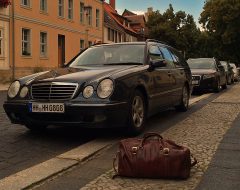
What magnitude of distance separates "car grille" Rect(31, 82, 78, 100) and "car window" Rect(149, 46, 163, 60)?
2.21 metres

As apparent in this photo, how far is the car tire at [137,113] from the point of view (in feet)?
22.5

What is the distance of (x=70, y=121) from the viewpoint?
6.43 meters

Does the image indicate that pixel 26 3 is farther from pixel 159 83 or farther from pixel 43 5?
pixel 159 83

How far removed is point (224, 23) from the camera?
5291cm

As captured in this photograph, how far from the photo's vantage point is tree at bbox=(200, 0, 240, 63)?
5197cm

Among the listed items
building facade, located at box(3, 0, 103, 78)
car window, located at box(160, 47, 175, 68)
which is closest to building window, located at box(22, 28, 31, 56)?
building facade, located at box(3, 0, 103, 78)

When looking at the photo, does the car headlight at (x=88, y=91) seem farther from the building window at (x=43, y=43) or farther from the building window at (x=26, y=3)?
the building window at (x=43, y=43)

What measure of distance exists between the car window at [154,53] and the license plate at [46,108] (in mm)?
2454

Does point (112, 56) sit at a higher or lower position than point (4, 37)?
lower

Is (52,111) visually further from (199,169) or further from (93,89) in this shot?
(199,169)

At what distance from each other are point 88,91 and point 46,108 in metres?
0.64

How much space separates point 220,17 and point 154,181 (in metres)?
50.7

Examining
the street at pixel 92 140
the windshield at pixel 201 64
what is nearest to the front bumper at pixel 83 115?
the street at pixel 92 140

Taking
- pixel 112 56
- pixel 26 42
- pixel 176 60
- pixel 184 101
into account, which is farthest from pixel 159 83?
pixel 26 42
